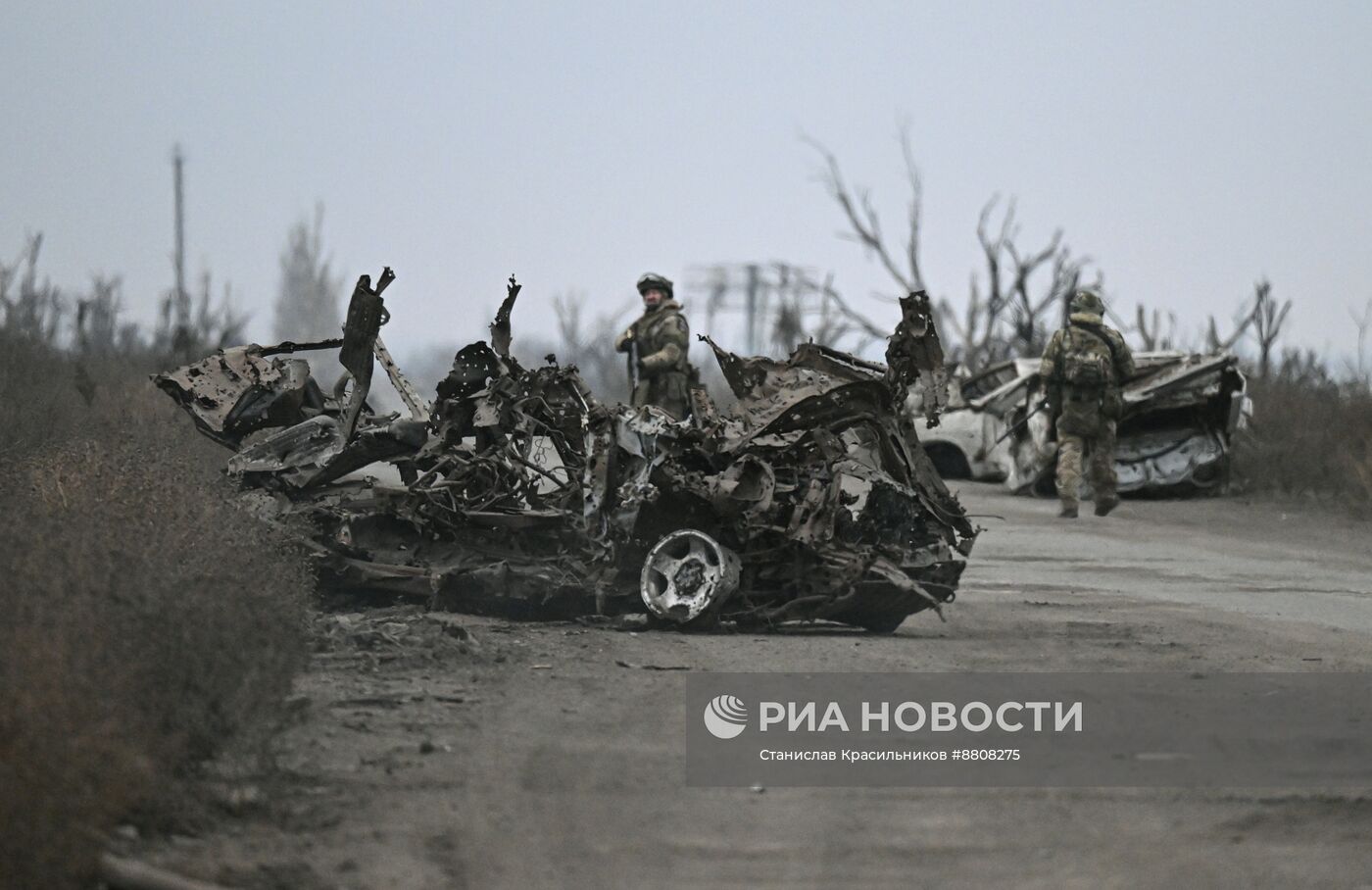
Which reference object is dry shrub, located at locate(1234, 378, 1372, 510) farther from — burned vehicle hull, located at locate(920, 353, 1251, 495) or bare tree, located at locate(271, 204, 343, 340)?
bare tree, located at locate(271, 204, 343, 340)

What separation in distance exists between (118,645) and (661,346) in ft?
30.4

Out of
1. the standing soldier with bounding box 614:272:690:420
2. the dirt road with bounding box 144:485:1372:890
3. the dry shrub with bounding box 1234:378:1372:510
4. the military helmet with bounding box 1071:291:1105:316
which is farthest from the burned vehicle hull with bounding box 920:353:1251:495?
the dirt road with bounding box 144:485:1372:890

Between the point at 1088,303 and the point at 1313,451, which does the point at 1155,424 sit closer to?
the point at 1313,451

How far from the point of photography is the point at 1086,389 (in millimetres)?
18375

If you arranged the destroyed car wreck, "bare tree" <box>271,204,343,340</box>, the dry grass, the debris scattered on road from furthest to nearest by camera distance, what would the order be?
"bare tree" <box>271,204,343,340</box>
the destroyed car wreck
the debris scattered on road
the dry grass

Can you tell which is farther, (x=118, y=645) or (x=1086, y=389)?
(x=1086, y=389)

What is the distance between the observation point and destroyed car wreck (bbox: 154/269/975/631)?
10.1 meters

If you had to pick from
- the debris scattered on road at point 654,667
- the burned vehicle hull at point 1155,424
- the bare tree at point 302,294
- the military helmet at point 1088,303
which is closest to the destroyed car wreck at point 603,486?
the debris scattered on road at point 654,667

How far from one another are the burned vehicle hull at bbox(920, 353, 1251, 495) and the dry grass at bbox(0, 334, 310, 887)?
13.6 meters

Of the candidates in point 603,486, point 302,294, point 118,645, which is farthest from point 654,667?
point 302,294

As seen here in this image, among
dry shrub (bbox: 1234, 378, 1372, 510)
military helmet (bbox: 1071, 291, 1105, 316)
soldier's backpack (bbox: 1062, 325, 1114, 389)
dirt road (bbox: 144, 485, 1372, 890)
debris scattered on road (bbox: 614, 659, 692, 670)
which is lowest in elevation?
dirt road (bbox: 144, 485, 1372, 890)

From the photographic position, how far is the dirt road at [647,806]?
5.43 metres

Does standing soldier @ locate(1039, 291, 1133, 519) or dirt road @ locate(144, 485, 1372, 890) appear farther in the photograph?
standing soldier @ locate(1039, 291, 1133, 519)

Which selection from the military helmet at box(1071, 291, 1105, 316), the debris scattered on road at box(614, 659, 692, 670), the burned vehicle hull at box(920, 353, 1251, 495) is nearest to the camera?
the debris scattered on road at box(614, 659, 692, 670)
